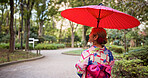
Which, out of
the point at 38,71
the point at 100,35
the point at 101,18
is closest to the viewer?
the point at 100,35

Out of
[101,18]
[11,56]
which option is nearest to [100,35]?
[101,18]

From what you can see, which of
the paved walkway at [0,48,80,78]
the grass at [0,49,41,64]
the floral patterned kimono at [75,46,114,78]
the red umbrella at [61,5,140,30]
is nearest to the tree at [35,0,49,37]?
the grass at [0,49,41,64]

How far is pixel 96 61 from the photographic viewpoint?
2.41 meters

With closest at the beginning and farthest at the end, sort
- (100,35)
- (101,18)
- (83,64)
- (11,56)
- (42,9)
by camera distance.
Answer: (83,64), (100,35), (101,18), (11,56), (42,9)

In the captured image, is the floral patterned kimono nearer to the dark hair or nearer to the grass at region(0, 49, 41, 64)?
the dark hair

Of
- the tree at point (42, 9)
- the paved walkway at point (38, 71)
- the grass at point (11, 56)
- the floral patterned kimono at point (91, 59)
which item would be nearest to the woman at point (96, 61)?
the floral patterned kimono at point (91, 59)

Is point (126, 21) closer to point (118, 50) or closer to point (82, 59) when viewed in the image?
point (82, 59)

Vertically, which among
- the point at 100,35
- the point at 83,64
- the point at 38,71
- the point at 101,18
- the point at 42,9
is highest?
the point at 42,9

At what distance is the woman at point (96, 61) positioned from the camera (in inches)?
93.1

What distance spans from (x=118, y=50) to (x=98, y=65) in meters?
18.1

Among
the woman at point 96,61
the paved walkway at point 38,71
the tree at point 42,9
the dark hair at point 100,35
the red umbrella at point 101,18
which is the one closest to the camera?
the woman at point 96,61

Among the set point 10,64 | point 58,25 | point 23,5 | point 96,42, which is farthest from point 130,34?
→ point 58,25

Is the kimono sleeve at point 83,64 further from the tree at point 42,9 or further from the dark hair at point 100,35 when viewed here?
the tree at point 42,9

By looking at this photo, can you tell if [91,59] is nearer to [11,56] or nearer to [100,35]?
[100,35]
